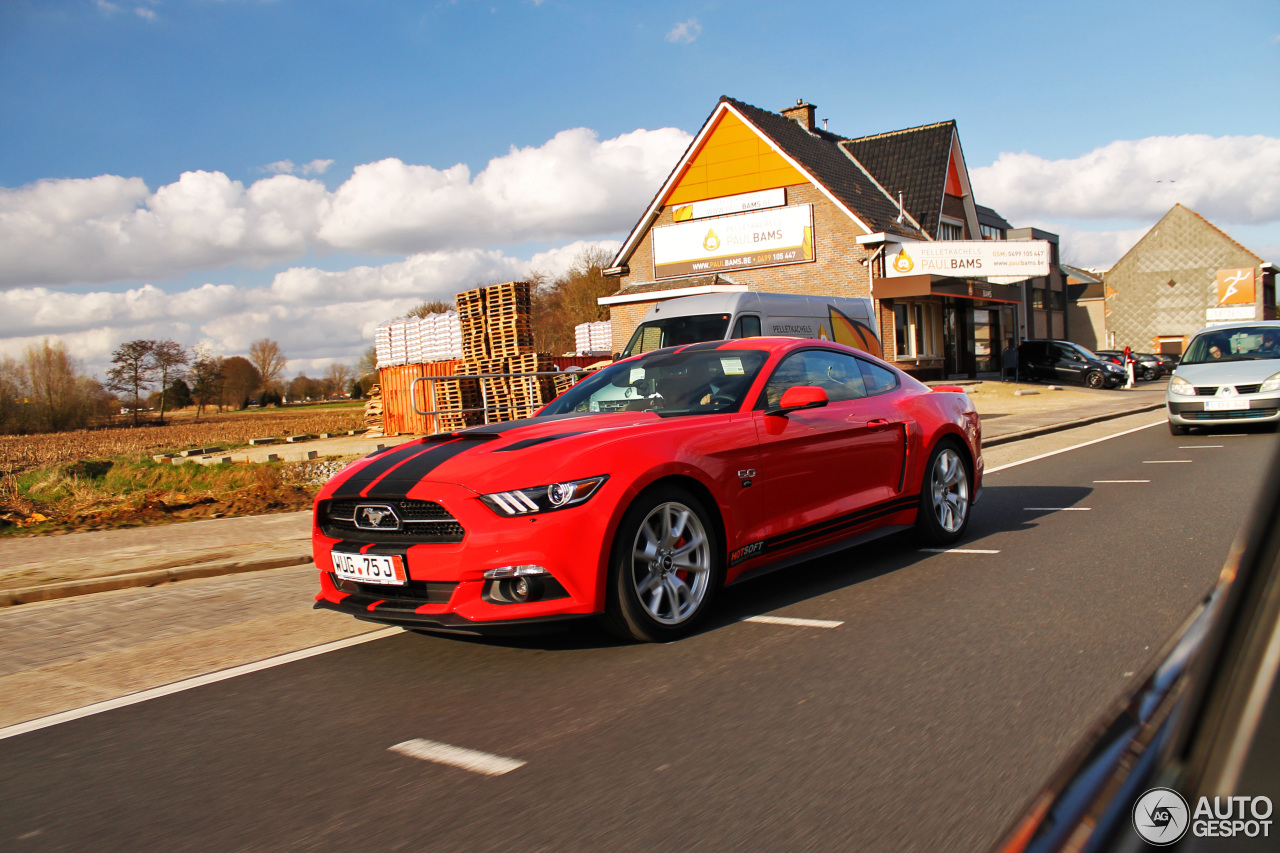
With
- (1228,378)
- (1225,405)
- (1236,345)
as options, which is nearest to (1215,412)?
(1225,405)

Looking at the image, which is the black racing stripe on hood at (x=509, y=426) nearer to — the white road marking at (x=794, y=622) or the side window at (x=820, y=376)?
the side window at (x=820, y=376)

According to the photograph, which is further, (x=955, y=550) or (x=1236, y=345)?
(x=1236, y=345)

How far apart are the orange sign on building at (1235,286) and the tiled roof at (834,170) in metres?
40.6

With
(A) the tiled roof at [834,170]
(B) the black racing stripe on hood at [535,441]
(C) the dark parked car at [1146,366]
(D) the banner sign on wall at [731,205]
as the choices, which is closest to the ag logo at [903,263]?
(A) the tiled roof at [834,170]

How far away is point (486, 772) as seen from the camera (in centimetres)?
314

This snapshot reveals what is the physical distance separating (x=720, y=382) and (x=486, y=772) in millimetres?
2913

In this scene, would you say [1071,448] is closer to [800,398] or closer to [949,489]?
[949,489]

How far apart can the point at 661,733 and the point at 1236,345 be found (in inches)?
546

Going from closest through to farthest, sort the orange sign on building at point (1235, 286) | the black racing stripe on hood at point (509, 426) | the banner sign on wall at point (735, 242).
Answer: the black racing stripe on hood at point (509, 426) → the banner sign on wall at point (735, 242) → the orange sign on building at point (1235, 286)

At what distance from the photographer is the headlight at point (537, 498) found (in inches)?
164

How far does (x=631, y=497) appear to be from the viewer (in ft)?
14.3

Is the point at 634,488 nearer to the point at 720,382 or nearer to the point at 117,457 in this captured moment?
the point at 720,382

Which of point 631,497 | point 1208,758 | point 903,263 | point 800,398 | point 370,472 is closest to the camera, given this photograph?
point 1208,758

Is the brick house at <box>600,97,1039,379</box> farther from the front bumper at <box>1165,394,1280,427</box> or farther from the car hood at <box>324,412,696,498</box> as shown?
the car hood at <box>324,412,696,498</box>
